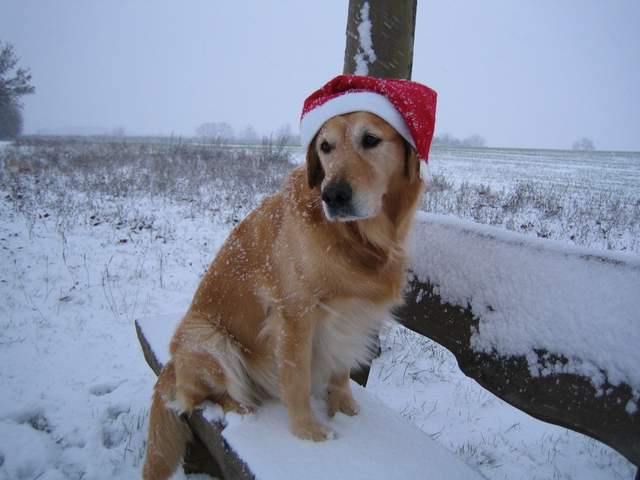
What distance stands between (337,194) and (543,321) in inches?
35.6

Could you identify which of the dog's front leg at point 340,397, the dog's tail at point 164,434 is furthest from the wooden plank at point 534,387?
the dog's tail at point 164,434

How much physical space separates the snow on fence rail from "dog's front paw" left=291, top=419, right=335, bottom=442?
0.69 metres

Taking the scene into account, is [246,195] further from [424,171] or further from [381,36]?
[424,171]

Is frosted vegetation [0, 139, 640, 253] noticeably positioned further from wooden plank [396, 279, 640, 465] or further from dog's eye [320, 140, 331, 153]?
dog's eye [320, 140, 331, 153]

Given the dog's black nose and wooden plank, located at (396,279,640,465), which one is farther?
the dog's black nose

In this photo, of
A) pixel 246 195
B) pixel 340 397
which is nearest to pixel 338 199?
pixel 340 397

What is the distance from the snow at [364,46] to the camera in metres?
2.72

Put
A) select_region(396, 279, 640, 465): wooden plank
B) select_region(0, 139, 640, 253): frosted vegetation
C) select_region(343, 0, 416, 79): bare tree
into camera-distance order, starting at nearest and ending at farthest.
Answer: select_region(396, 279, 640, 465): wooden plank, select_region(343, 0, 416, 79): bare tree, select_region(0, 139, 640, 253): frosted vegetation

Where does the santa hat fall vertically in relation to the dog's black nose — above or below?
above

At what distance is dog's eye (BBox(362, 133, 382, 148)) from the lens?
65.1 inches

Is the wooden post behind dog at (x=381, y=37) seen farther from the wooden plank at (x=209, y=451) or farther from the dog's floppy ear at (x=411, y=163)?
the dog's floppy ear at (x=411, y=163)

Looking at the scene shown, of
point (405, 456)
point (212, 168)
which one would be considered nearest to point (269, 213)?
point (405, 456)

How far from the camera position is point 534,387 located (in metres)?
1.49

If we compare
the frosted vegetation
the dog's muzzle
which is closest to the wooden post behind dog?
the dog's muzzle
